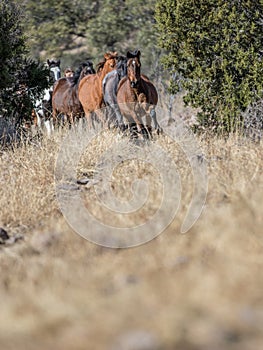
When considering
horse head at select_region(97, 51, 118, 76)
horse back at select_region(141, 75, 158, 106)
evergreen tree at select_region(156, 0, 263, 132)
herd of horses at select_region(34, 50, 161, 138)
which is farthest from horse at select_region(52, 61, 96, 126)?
evergreen tree at select_region(156, 0, 263, 132)

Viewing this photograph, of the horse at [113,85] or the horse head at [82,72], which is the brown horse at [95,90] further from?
the horse head at [82,72]

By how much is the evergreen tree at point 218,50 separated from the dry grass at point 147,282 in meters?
3.65

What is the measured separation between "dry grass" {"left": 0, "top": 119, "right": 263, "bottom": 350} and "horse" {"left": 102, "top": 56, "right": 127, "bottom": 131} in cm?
561

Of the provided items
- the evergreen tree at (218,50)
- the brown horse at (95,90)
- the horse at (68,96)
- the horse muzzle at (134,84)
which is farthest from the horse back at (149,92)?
the horse at (68,96)

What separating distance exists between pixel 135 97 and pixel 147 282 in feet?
23.8

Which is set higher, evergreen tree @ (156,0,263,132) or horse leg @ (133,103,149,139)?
evergreen tree @ (156,0,263,132)

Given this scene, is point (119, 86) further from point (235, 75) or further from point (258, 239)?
point (258, 239)

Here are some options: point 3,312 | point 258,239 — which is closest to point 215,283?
point 258,239

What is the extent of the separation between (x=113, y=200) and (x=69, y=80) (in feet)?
30.5

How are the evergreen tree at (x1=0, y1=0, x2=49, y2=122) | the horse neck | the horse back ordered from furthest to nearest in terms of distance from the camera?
the horse neck
the horse back
the evergreen tree at (x1=0, y1=0, x2=49, y2=122)

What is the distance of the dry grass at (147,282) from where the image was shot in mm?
3426

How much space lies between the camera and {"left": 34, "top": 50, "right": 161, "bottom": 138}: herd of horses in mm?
10703

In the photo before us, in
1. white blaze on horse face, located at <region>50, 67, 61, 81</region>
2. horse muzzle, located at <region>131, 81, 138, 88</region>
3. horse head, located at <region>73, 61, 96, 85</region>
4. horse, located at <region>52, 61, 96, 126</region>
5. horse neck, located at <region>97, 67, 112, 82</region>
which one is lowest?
white blaze on horse face, located at <region>50, 67, 61, 81</region>

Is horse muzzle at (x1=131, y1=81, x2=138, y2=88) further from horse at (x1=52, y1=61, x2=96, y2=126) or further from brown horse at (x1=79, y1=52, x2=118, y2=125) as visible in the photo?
horse at (x1=52, y1=61, x2=96, y2=126)
